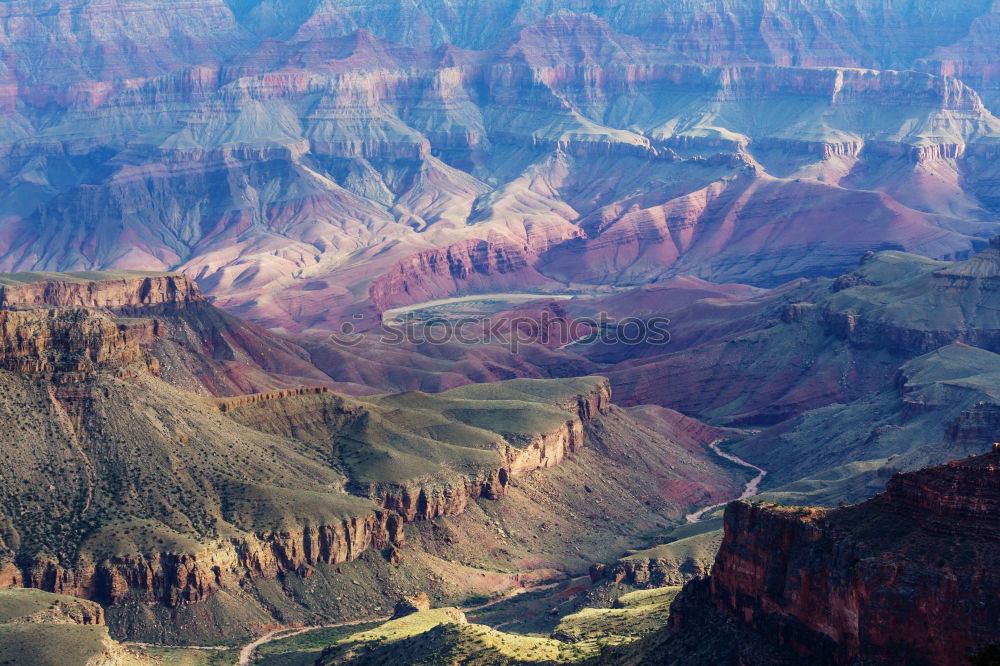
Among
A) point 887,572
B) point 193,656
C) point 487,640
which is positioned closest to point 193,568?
point 193,656

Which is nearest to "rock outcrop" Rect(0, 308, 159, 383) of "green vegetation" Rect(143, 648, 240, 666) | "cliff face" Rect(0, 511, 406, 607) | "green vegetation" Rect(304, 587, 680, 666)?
"cliff face" Rect(0, 511, 406, 607)

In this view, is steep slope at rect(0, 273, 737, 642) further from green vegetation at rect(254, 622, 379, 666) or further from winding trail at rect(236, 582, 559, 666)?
green vegetation at rect(254, 622, 379, 666)

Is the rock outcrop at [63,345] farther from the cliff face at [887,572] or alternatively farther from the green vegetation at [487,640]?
the cliff face at [887,572]

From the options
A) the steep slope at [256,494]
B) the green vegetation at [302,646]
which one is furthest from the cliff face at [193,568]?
the green vegetation at [302,646]

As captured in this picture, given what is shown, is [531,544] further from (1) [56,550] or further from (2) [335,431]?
(1) [56,550]

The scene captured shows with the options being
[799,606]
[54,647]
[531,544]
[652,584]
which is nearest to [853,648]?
[799,606]
